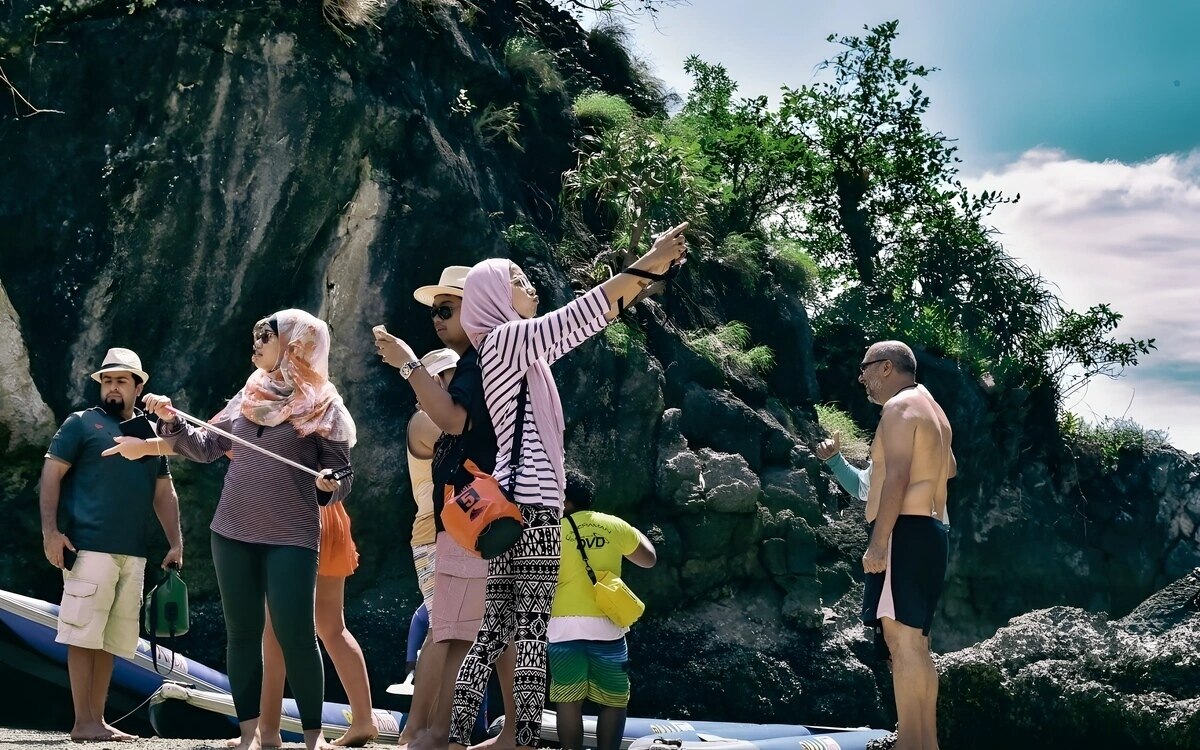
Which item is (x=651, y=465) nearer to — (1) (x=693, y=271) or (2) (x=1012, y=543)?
(1) (x=693, y=271)

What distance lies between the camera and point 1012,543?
711 inches

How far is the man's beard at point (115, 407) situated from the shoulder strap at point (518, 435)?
3.59m

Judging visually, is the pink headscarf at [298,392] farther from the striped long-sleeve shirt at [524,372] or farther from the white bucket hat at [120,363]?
the white bucket hat at [120,363]

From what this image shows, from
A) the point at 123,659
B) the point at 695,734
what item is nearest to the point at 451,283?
the point at 695,734

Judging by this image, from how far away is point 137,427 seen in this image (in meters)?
7.70

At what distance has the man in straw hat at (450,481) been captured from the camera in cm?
509

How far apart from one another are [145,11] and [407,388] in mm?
4087

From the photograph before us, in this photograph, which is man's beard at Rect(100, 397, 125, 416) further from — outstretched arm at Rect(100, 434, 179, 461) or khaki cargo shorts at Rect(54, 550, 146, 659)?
outstretched arm at Rect(100, 434, 179, 461)

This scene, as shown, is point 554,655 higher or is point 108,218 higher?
point 108,218

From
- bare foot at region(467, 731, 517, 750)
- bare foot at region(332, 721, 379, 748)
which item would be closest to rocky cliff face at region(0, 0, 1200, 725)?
bare foot at region(332, 721, 379, 748)

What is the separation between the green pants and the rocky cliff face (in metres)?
5.93

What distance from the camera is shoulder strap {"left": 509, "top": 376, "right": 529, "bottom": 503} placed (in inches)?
199

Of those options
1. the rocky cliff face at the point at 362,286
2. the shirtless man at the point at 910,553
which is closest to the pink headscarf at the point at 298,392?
the shirtless man at the point at 910,553

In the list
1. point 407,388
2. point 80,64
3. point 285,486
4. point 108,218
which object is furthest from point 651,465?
point 285,486
